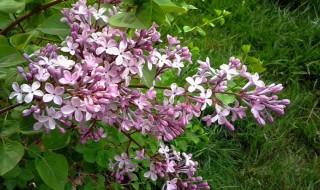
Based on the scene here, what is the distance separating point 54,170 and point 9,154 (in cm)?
→ 11

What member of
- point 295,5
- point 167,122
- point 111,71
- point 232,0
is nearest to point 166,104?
point 167,122

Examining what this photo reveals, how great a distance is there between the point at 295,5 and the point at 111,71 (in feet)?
7.56

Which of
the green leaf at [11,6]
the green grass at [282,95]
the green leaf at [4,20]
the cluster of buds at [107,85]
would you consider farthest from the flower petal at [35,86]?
the green grass at [282,95]

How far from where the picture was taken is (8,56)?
1.07 metres

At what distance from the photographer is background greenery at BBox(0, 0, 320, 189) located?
1384mm

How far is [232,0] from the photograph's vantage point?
292 cm

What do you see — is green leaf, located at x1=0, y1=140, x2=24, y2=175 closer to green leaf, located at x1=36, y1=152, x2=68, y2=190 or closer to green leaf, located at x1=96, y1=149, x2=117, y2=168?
green leaf, located at x1=36, y1=152, x2=68, y2=190

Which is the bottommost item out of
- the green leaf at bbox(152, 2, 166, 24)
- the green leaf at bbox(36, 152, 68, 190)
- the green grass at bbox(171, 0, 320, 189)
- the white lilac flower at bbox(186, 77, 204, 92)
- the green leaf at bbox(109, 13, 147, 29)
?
the green grass at bbox(171, 0, 320, 189)

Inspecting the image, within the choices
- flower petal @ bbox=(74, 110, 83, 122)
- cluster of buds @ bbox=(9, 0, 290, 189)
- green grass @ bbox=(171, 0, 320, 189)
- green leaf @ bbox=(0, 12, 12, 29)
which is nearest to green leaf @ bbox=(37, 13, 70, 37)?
cluster of buds @ bbox=(9, 0, 290, 189)

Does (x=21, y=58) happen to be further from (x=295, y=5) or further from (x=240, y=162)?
(x=295, y=5)

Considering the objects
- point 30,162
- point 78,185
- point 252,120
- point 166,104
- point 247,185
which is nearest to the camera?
point 166,104

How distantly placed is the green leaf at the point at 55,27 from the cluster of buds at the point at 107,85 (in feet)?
0.10

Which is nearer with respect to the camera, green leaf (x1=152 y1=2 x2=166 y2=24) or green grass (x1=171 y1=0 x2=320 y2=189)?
green leaf (x1=152 y1=2 x2=166 y2=24)

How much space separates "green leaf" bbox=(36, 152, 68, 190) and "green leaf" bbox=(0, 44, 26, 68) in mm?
229
